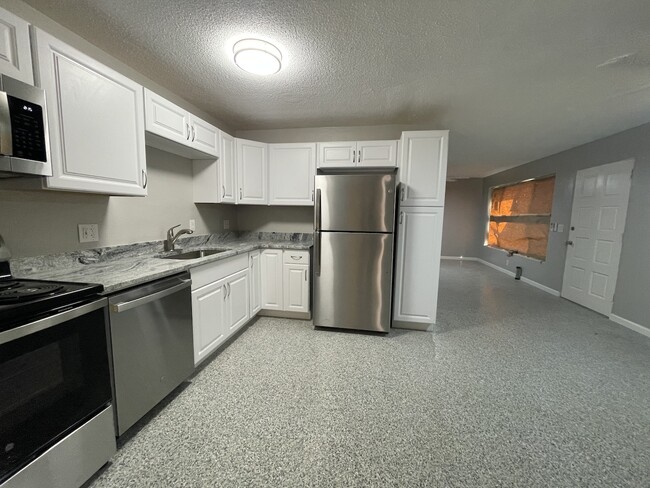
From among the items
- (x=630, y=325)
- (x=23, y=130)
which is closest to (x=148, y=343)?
(x=23, y=130)

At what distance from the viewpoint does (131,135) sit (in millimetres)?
1672

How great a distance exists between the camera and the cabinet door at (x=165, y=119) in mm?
1803

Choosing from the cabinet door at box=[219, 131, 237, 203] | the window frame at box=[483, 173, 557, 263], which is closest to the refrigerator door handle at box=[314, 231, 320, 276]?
the cabinet door at box=[219, 131, 237, 203]

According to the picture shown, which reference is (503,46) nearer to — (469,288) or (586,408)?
(586,408)

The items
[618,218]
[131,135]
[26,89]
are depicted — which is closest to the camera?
[26,89]

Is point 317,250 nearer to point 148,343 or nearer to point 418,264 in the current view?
point 418,264

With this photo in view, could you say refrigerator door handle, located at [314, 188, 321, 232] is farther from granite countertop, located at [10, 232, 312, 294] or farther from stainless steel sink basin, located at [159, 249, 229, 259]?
stainless steel sink basin, located at [159, 249, 229, 259]

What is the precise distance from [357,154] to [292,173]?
83 centimetres

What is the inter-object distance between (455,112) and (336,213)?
1770mm

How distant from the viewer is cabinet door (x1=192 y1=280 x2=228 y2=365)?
1920 mm

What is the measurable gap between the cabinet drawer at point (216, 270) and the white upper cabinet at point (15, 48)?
1262mm

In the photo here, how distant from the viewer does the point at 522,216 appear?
213 inches

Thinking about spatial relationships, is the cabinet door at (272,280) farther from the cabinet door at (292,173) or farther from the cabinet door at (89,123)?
the cabinet door at (89,123)

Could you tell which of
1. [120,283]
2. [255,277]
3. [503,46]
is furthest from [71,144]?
[503,46]
